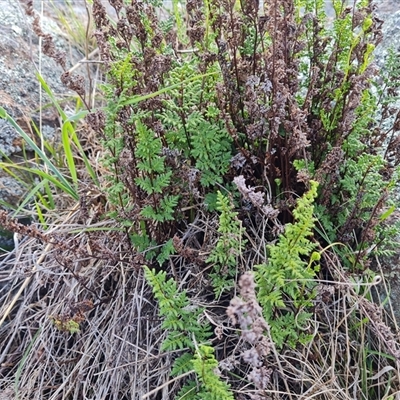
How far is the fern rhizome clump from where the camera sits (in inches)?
66.5

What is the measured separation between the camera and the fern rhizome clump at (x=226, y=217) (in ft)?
5.54

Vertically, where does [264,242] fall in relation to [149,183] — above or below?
below

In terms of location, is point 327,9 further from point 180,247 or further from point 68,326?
point 68,326

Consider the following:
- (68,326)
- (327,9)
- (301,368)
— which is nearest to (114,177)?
(68,326)

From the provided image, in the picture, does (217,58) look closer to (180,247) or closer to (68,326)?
(180,247)

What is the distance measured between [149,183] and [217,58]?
0.51 m

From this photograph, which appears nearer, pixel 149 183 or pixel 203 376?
pixel 203 376

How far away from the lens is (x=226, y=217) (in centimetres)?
170

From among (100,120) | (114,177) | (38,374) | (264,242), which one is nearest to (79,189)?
(114,177)

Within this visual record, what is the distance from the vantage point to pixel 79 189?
2432 mm

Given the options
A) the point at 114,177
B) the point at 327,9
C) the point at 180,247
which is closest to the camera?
the point at 180,247

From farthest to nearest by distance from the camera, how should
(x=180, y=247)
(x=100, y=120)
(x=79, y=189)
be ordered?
(x=79, y=189), (x=100, y=120), (x=180, y=247)

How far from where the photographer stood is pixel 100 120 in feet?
5.94

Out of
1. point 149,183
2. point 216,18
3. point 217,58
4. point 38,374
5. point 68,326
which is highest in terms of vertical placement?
point 216,18
